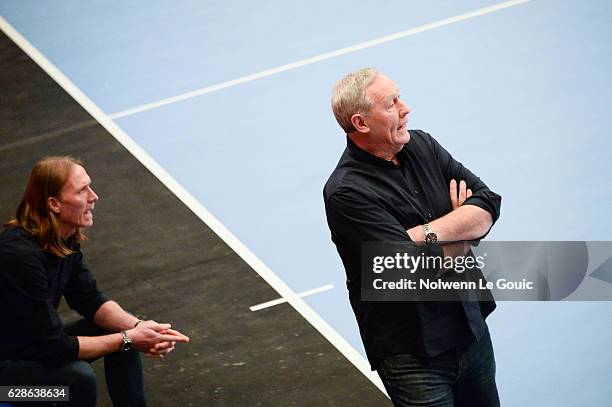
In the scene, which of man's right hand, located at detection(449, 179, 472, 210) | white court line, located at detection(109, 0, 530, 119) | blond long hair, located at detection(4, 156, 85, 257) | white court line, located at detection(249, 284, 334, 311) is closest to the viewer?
man's right hand, located at detection(449, 179, 472, 210)

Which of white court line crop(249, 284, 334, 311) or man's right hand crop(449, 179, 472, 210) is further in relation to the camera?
white court line crop(249, 284, 334, 311)

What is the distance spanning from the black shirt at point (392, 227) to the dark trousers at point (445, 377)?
0.05m

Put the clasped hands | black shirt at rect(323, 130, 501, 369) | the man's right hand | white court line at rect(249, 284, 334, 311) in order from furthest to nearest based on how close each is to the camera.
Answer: white court line at rect(249, 284, 334, 311) → the clasped hands → the man's right hand → black shirt at rect(323, 130, 501, 369)

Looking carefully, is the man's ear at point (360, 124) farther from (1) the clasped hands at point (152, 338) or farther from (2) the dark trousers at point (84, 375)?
(2) the dark trousers at point (84, 375)

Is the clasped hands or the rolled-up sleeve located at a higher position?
the rolled-up sleeve

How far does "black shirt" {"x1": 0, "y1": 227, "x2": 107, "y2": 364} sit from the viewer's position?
564cm

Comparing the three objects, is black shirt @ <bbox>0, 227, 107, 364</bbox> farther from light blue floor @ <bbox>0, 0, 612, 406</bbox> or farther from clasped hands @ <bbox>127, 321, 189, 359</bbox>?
light blue floor @ <bbox>0, 0, 612, 406</bbox>

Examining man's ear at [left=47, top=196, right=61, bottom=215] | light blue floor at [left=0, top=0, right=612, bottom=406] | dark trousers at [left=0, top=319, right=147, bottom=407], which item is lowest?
dark trousers at [left=0, top=319, right=147, bottom=407]

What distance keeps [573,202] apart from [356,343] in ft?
6.75

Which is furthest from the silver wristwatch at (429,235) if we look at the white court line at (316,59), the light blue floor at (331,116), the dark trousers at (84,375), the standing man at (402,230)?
the white court line at (316,59)

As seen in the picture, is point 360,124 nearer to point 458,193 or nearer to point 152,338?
point 458,193

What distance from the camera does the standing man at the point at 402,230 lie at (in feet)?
15.4

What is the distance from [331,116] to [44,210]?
4.75 metres

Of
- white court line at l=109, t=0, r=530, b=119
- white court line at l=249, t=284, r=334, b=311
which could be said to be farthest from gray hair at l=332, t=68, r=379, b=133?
white court line at l=109, t=0, r=530, b=119
